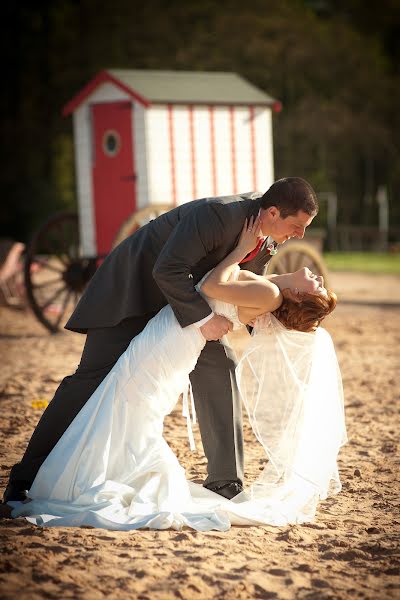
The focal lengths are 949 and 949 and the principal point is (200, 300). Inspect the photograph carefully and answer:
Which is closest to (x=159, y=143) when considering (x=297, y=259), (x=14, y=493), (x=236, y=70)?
(x=297, y=259)

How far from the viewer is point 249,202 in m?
4.34

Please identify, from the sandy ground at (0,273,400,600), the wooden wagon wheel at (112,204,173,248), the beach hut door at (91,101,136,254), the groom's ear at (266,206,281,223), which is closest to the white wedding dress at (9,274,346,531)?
the sandy ground at (0,273,400,600)

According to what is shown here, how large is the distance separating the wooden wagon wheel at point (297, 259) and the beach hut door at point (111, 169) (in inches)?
66.6

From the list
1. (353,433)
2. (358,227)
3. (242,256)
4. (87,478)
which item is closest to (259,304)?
(242,256)

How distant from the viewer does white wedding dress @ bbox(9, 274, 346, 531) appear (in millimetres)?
4211

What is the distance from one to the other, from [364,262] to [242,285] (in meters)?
17.1

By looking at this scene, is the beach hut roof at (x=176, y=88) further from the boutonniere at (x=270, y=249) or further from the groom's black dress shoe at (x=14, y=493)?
the groom's black dress shoe at (x=14, y=493)

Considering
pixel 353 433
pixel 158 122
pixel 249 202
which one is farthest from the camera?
pixel 158 122

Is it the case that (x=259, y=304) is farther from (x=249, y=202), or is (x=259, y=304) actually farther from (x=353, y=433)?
(x=353, y=433)

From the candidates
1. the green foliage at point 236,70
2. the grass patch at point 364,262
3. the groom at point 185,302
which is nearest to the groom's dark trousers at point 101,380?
the groom at point 185,302

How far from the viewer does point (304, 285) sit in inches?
171

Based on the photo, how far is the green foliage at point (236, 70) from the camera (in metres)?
28.3

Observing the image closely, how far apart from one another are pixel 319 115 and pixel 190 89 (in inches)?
749

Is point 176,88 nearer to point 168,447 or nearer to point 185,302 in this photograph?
point 185,302
